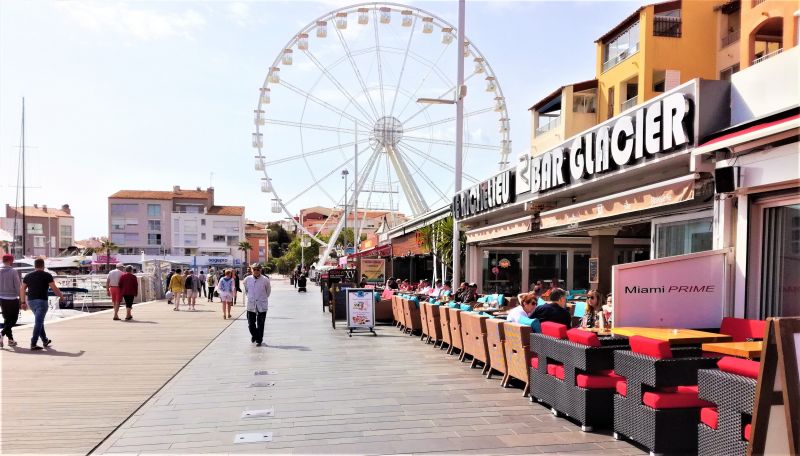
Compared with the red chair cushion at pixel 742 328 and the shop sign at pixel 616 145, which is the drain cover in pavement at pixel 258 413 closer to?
the red chair cushion at pixel 742 328

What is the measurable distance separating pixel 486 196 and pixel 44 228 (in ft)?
324

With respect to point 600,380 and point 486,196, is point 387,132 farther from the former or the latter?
point 600,380

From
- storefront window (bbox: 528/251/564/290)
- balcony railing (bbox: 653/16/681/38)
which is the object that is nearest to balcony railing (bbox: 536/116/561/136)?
balcony railing (bbox: 653/16/681/38)

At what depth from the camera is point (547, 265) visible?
62.4 ft

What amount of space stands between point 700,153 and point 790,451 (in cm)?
392

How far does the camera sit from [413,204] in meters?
30.5

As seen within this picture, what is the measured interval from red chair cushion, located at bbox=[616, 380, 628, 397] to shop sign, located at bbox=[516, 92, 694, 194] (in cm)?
318

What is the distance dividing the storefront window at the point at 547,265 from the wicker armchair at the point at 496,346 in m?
11.5

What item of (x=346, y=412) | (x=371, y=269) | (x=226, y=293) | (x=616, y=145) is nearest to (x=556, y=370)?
(x=346, y=412)

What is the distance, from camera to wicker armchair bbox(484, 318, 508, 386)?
716 centimetres

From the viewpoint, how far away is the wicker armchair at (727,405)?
355 centimetres

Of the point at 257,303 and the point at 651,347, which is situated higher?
the point at 651,347

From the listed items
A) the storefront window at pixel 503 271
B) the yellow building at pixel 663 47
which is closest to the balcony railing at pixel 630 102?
the yellow building at pixel 663 47

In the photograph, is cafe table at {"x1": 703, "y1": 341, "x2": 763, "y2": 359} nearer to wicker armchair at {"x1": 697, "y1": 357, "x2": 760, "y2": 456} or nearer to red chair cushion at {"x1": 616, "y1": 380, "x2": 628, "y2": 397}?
wicker armchair at {"x1": 697, "y1": 357, "x2": 760, "y2": 456}
